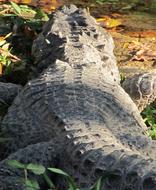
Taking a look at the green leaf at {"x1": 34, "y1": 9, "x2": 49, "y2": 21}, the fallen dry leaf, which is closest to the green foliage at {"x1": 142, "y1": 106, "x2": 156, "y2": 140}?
the fallen dry leaf

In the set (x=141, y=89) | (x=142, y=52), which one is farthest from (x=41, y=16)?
(x=141, y=89)

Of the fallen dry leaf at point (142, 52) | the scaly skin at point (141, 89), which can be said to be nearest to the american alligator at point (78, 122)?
the scaly skin at point (141, 89)

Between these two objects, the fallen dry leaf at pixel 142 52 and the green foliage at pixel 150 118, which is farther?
the fallen dry leaf at pixel 142 52

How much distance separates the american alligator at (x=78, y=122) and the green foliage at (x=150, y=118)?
0.74 ft

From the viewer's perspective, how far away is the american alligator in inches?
121

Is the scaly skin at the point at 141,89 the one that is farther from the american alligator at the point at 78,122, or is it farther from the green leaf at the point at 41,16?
the green leaf at the point at 41,16

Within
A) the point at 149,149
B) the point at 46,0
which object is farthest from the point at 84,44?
the point at 46,0

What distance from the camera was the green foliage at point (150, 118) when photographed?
4.30 meters

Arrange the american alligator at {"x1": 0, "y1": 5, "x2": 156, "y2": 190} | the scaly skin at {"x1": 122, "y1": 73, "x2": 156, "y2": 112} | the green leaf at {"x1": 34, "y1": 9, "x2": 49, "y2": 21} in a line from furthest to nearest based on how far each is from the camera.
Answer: the green leaf at {"x1": 34, "y1": 9, "x2": 49, "y2": 21}, the scaly skin at {"x1": 122, "y1": 73, "x2": 156, "y2": 112}, the american alligator at {"x1": 0, "y1": 5, "x2": 156, "y2": 190}

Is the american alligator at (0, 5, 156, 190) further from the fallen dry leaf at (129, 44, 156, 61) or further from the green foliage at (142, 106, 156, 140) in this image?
the fallen dry leaf at (129, 44, 156, 61)

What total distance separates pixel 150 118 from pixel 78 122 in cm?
112

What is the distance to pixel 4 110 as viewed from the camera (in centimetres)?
459

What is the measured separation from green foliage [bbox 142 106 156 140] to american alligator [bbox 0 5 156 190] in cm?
23

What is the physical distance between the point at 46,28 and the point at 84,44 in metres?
0.48
